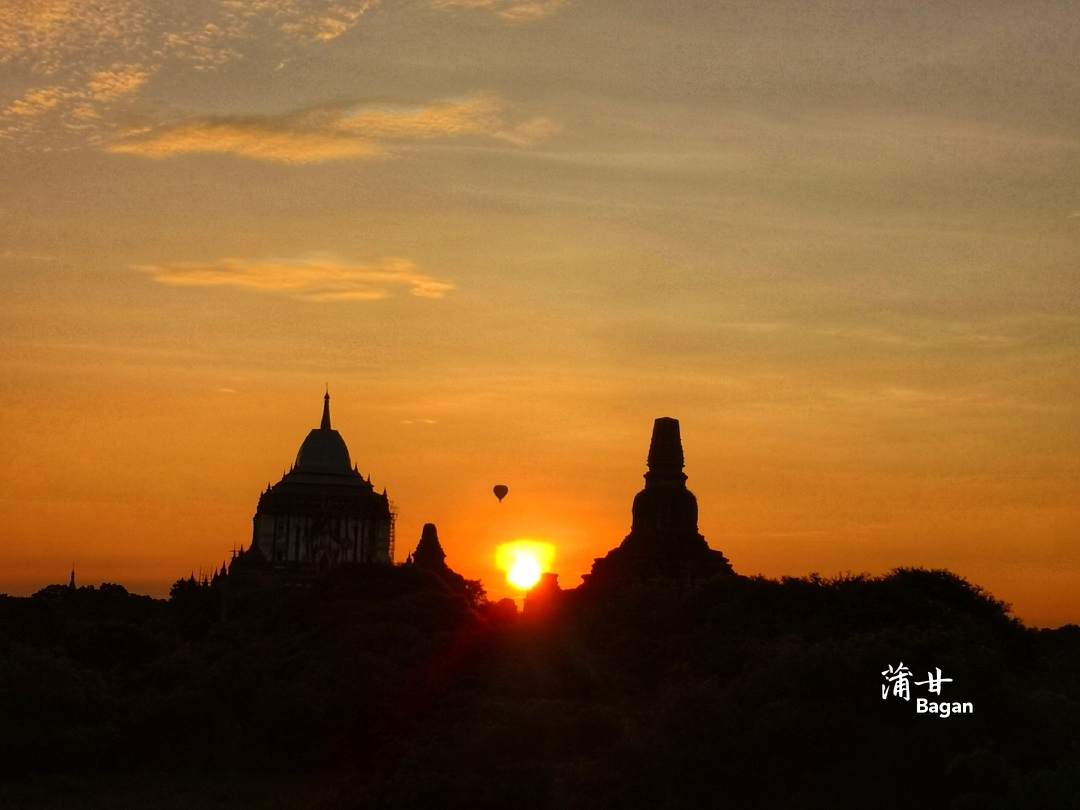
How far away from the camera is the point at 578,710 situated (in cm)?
5197

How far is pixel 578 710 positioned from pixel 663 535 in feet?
162

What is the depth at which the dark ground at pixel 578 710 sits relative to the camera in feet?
142

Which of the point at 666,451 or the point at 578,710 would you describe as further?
the point at 666,451

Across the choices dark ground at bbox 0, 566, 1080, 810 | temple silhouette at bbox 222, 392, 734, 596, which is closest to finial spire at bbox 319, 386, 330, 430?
temple silhouette at bbox 222, 392, 734, 596

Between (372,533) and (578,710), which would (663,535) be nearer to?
(578,710)

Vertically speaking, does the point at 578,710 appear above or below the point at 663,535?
below

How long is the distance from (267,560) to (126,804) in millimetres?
119687

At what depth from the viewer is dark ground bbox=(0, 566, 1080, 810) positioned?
142 ft

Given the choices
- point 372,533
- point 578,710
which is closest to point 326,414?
point 372,533

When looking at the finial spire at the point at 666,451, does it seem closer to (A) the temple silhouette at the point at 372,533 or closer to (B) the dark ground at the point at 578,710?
(A) the temple silhouette at the point at 372,533

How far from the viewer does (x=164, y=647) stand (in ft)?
308

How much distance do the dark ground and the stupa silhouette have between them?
5.23 meters

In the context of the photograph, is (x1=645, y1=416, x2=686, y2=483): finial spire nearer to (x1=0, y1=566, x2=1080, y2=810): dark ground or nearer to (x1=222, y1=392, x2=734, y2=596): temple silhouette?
(x1=222, y1=392, x2=734, y2=596): temple silhouette

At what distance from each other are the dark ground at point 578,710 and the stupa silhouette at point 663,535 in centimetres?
523
